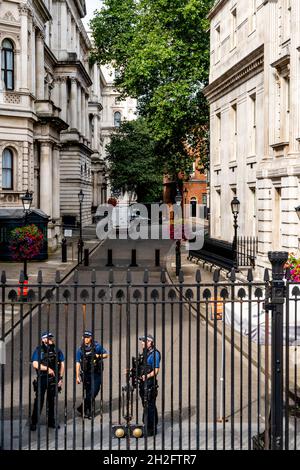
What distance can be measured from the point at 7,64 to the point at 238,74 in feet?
42.1

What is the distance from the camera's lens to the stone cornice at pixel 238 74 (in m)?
25.9

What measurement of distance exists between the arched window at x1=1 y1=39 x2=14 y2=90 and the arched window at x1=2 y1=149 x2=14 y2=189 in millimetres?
3451

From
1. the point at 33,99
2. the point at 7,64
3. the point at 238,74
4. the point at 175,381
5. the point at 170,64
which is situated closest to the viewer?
the point at 175,381

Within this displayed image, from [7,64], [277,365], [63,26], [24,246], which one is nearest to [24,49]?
[7,64]

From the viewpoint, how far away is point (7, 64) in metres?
34.4

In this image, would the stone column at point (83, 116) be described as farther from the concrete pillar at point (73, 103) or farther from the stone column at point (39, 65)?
the stone column at point (39, 65)

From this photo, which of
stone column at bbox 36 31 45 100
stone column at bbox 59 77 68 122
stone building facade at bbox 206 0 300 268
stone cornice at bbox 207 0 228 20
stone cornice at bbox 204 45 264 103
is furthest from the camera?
stone column at bbox 59 77 68 122

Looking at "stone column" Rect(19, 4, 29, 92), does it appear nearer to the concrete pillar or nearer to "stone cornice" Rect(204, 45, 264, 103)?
"stone cornice" Rect(204, 45, 264, 103)

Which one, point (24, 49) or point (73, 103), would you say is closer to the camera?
point (24, 49)

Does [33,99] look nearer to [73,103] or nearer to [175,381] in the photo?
[73,103]

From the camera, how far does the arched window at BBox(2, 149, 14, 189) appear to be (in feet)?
114

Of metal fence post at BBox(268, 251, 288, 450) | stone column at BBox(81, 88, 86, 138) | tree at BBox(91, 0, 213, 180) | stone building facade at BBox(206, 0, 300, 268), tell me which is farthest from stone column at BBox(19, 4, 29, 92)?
metal fence post at BBox(268, 251, 288, 450)
